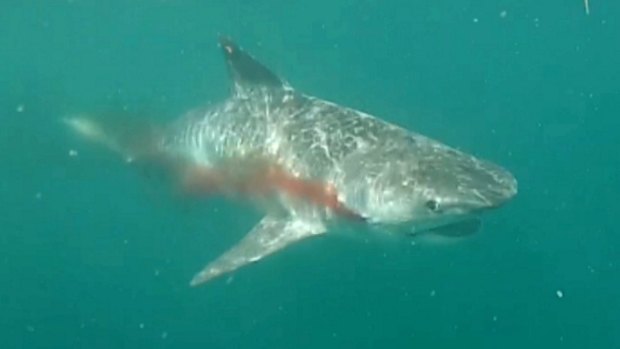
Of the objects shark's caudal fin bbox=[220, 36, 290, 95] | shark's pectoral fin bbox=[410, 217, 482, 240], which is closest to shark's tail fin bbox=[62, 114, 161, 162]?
shark's caudal fin bbox=[220, 36, 290, 95]

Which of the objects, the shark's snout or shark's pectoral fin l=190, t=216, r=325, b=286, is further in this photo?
shark's pectoral fin l=190, t=216, r=325, b=286

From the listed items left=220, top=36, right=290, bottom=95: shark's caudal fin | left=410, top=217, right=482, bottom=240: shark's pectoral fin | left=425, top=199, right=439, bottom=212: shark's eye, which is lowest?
left=410, top=217, right=482, bottom=240: shark's pectoral fin

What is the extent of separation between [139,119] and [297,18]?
21807 millimetres

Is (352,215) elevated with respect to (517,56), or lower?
lower

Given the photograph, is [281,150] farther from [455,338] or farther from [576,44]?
[576,44]

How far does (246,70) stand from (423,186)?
3224 millimetres

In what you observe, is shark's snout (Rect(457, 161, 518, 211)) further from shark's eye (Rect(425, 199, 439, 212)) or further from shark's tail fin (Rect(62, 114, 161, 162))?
shark's tail fin (Rect(62, 114, 161, 162))

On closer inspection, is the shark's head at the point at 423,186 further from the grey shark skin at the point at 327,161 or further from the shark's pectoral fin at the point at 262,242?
the shark's pectoral fin at the point at 262,242

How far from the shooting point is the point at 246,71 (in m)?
11.0

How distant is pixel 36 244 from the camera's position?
17531mm

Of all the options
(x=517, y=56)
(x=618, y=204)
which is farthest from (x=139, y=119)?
(x=517, y=56)

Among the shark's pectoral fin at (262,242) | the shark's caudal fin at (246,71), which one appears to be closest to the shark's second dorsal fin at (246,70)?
the shark's caudal fin at (246,71)

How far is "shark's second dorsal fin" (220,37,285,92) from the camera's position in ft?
35.9

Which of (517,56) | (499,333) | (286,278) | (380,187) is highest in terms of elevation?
(517,56)
